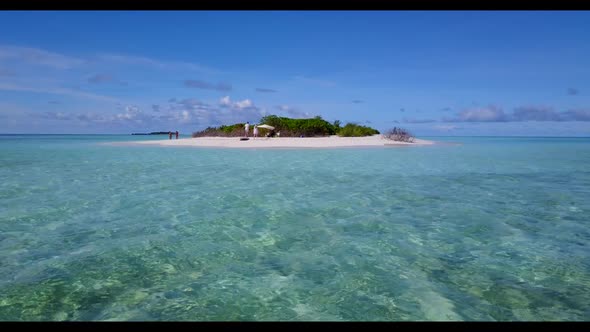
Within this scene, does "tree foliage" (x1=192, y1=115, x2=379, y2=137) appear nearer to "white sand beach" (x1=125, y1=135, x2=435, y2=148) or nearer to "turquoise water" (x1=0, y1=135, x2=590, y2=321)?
"white sand beach" (x1=125, y1=135, x2=435, y2=148)

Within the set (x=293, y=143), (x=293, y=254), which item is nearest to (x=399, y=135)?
(x=293, y=143)

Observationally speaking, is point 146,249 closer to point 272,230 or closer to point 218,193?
point 272,230

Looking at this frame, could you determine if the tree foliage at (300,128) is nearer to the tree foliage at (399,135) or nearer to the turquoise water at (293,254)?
the tree foliage at (399,135)

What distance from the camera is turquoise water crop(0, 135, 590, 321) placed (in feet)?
11.4

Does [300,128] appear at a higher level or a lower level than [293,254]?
higher

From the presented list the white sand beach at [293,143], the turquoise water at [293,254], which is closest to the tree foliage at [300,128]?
the white sand beach at [293,143]

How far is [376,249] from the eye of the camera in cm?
512

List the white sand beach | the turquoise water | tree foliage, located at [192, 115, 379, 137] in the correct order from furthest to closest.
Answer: tree foliage, located at [192, 115, 379, 137] < the white sand beach < the turquoise water

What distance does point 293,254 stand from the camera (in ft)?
16.1

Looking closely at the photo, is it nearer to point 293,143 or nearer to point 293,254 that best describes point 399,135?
point 293,143

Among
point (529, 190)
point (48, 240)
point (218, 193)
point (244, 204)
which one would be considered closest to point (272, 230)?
point (244, 204)

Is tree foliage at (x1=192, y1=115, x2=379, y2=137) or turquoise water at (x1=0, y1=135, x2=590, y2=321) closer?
turquoise water at (x1=0, y1=135, x2=590, y2=321)

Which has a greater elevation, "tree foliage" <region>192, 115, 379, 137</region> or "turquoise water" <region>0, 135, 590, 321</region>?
"tree foliage" <region>192, 115, 379, 137</region>

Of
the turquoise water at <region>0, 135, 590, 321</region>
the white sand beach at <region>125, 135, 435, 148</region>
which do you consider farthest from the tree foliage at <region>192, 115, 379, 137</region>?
the turquoise water at <region>0, 135, 590, 321</region>
